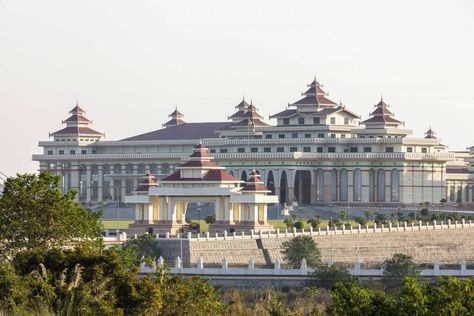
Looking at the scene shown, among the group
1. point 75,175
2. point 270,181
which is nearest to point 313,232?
point 270,181

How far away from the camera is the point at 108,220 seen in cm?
10800

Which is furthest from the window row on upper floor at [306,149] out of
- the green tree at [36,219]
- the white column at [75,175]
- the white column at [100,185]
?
the green tree at [36,219]

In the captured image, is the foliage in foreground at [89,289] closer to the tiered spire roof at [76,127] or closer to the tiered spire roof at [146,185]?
the tiered spire roof at [146,185]

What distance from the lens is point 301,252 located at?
7394cm

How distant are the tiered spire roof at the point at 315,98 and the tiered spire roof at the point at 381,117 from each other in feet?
11.9

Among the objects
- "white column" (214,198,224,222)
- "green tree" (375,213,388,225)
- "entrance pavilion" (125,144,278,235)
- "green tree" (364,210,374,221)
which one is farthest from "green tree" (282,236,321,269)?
"green tree" (364,210,374,221)

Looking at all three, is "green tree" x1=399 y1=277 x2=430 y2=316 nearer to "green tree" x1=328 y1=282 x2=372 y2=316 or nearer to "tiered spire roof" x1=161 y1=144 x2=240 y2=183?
"green tree" x1=328 y1=282 x2=372 y2=316

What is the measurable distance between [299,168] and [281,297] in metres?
62.8

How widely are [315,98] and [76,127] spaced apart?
A: 75.7ft

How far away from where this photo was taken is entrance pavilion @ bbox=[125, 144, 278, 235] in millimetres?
89375

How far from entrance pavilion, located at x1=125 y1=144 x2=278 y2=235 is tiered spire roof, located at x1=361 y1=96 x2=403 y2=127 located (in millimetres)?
33004

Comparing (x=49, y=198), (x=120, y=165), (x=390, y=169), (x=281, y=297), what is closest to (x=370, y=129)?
(x=390, y=169)

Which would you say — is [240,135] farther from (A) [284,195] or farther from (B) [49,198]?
(B) [49,198]

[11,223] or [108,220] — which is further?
[108,220]
